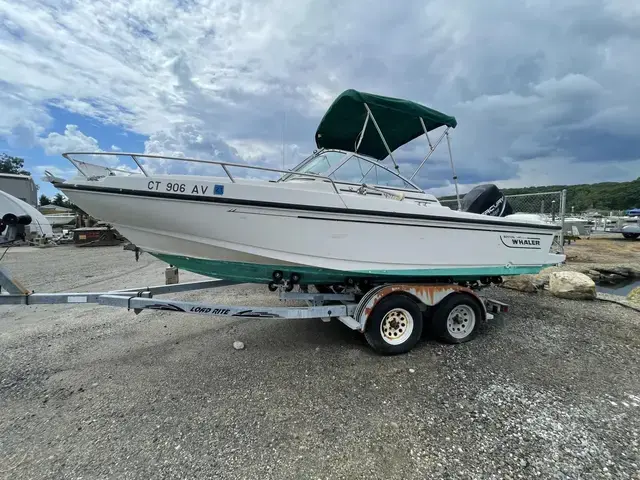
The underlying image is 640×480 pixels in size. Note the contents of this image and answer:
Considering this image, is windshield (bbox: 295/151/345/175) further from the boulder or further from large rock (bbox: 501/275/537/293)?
the boulder

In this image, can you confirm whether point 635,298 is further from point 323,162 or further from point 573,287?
point 323,162

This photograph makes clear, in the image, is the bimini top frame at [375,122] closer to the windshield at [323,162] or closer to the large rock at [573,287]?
the windshield at [323,162]

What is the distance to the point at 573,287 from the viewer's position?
600 centimetres

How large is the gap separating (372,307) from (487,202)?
2698 mm

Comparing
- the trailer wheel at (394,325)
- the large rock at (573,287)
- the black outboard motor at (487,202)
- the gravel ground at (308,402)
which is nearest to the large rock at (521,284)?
the large rock at (573,287)

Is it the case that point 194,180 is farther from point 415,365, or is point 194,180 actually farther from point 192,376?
point 415,365

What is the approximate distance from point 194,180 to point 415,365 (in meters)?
3.07

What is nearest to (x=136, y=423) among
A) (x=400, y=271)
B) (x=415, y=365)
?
(x=415, y=365)

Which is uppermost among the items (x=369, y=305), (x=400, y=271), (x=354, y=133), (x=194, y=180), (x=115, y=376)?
(x=354, y=133)

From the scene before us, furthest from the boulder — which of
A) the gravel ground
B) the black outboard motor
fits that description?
the black outboard motor

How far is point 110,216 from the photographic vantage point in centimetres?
340

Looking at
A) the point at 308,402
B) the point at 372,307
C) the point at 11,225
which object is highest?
the point at 11,225

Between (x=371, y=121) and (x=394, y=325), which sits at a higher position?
(x=371, y=121)

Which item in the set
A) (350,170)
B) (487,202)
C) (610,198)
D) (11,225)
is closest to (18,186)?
(11,225)
